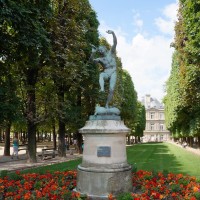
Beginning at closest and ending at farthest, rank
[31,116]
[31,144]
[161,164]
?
[161,164]
[31,116]
[31,144]

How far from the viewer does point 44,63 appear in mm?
22234

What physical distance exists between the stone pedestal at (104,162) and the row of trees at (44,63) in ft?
23.5

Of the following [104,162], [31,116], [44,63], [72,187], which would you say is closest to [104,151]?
[104,162]

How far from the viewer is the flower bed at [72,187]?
8.73 m

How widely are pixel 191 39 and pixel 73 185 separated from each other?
1333 centimetres

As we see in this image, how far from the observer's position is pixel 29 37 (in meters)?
15.7

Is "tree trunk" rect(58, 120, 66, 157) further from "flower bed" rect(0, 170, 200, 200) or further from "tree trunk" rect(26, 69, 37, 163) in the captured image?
"flower bed" rect(0, 170, 200, 200)

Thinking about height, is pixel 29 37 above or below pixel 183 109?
above

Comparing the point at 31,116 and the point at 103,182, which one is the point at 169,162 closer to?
the point at 31,116

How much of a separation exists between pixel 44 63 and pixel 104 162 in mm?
13751

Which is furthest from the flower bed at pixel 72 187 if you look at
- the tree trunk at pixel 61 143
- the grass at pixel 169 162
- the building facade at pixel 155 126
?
the building facade at pixel 155 126

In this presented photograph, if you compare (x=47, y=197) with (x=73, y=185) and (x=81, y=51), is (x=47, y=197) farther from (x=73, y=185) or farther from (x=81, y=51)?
(x=81, y=51)

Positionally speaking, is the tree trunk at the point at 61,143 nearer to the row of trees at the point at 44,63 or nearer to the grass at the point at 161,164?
the row of trees at the point at 44,63

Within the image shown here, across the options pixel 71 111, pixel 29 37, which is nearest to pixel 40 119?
pixel 71 111
